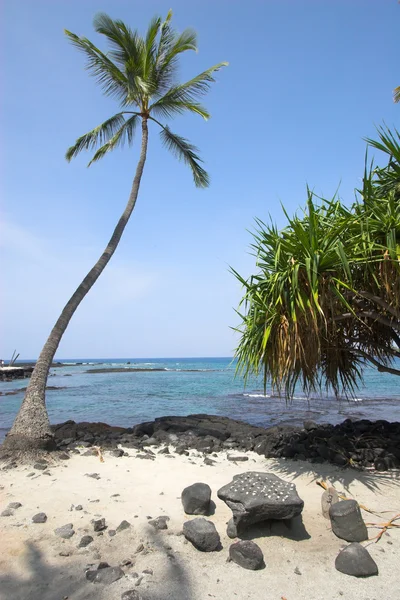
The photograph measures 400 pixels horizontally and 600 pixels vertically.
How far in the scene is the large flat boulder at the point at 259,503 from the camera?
12.8 ft

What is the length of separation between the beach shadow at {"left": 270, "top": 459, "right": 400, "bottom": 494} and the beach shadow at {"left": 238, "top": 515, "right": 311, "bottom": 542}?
1478 millimetres

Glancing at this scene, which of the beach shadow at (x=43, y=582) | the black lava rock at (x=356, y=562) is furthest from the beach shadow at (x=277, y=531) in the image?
the beach shadow at (x=43, y=582)

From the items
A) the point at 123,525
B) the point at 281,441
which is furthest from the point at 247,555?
the point at 281,441

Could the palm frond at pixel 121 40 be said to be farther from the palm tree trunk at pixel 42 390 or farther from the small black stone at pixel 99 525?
the small black stone at pixel 99 525

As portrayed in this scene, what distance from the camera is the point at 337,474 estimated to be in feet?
19.2

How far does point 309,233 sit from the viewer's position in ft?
17.1

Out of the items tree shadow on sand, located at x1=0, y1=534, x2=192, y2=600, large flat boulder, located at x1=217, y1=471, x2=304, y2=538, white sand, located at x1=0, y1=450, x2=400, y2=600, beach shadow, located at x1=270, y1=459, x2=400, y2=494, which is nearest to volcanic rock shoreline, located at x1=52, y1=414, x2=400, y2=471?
beach shadow, located at x1=270, y1=459, x2=400, y2=494

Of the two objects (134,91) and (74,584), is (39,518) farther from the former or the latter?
(134,91)

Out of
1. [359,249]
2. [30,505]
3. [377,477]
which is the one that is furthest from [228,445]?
[359,249]

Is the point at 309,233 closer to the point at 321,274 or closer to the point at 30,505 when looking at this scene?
the point at 321,274

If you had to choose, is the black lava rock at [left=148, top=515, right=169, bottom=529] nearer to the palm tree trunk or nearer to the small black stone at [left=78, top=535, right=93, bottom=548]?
the small black stone at [left=78, top=535, right=93, bottom=548]

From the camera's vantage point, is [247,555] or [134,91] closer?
[247,555]

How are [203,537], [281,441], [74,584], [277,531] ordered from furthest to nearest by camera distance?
[281,441] < [277,531] < [203,537] < [74,584]

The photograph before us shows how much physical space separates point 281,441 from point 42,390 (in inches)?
186
